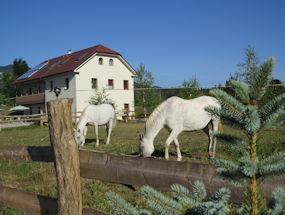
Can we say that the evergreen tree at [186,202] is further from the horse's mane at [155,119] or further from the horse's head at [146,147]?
the horse's mane at [155,119]

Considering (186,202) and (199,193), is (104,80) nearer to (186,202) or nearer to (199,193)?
(199,193)

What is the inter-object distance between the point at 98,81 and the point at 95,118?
104 ft

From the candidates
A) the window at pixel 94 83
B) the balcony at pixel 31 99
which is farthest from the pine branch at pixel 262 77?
the balcony at pixel 31 99

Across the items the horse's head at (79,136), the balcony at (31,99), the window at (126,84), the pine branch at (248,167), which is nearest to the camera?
the pine branch at (248,167)

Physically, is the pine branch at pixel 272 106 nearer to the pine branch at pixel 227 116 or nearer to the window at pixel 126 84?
the pine branch at pixel 227 116

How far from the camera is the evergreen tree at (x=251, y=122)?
1427 mm

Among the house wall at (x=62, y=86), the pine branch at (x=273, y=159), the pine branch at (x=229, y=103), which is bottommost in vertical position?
the pine branch at (x=273, y=159)

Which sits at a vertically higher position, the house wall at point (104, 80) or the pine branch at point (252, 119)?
the house wall at point (104, 80)

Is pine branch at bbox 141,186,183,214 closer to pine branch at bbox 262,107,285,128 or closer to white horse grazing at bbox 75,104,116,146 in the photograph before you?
pine branch at bbox 262,107,285,128

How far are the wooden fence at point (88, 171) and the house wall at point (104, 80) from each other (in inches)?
1678

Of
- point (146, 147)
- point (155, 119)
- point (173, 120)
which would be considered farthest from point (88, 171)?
point (173, 120)

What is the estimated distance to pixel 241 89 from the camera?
4.81ft

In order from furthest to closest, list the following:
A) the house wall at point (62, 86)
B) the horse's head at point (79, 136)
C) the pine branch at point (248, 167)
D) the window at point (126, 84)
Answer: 1. the window at point (126, 84)
2. the house wall at point (62, 86)
3. the horse's head at point (79, 136)
4. the pine branch at point (248, 167)

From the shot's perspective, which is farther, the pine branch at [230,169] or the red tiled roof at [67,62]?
the red tiled roof at [67,62]
